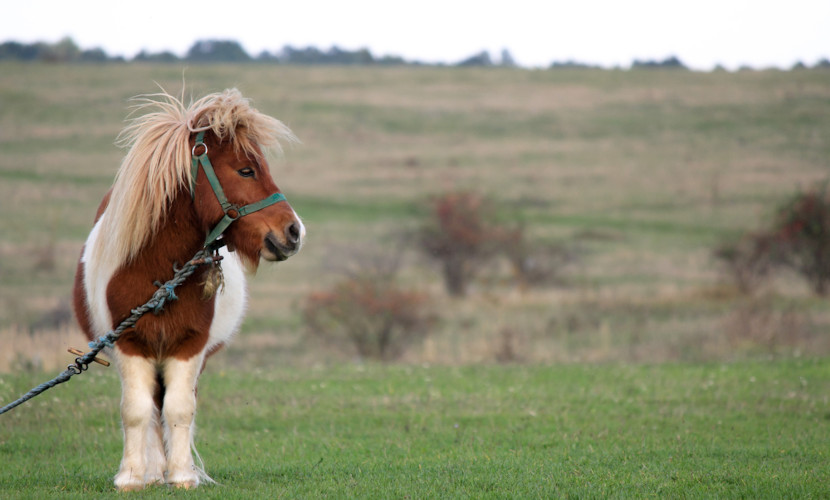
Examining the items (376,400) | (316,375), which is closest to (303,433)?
(376,400)

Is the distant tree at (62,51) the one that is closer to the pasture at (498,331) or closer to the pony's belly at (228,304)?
the pasture at (498,331)

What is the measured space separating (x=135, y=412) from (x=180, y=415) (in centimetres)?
29

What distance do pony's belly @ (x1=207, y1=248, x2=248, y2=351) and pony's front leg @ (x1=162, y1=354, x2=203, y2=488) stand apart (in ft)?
1.33

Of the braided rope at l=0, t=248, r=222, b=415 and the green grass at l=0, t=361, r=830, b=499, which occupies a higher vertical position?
the braided rope at l=0, t=248, r=222, b=415

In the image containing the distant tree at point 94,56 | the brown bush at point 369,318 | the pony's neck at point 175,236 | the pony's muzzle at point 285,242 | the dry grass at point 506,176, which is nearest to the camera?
the pony's muzzle at point 285,242

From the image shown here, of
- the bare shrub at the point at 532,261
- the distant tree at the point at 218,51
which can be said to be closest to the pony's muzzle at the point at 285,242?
the bare shrub at the point at 532,261

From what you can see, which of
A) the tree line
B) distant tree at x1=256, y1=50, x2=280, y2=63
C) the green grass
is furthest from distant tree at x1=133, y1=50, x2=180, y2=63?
the green grass

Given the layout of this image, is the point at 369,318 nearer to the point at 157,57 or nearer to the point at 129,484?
the point at 129,484

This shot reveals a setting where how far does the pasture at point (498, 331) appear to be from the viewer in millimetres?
7223

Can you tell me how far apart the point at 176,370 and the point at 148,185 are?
123 centimetres

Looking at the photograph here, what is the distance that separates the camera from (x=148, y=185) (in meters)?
5.59

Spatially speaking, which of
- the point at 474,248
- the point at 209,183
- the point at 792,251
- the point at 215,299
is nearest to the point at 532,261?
the point at 474,248

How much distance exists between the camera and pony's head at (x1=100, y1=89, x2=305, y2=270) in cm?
545

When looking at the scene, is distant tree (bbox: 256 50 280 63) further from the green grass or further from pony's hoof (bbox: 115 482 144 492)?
pony's hoof (bbox: 115 482 144 492)
